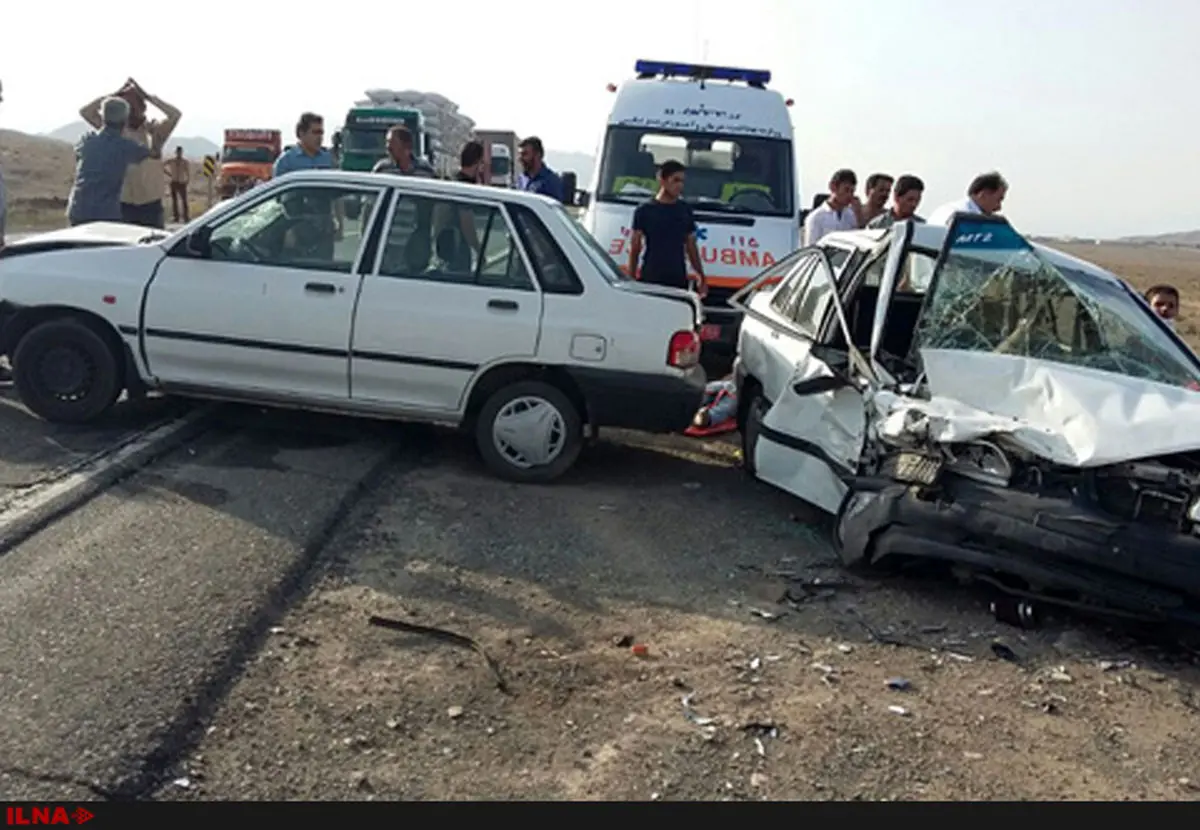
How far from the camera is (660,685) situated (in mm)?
4238

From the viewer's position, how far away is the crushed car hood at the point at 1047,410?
194 inches

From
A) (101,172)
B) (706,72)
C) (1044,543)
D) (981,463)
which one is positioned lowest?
(1044,543)

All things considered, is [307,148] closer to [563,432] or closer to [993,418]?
[563,432]

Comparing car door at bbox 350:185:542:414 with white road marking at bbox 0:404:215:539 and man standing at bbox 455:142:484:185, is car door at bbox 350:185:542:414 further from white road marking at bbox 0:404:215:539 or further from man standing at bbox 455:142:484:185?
man standing at bbox 455:142:484:185

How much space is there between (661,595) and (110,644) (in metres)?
2.25

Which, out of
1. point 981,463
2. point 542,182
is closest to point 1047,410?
point 981,463

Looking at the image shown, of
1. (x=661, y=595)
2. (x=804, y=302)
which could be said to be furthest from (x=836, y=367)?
(x=661, y=595)

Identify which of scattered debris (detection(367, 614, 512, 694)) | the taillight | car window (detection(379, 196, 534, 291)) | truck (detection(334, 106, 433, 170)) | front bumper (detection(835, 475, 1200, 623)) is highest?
truck (detection(334, 106, 433, 170))

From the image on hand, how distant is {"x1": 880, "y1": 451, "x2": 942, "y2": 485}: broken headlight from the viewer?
5.20m

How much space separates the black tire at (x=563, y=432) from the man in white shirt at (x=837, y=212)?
4.33m

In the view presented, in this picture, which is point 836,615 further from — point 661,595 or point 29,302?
point 29,302

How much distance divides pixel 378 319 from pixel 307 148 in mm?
3353
